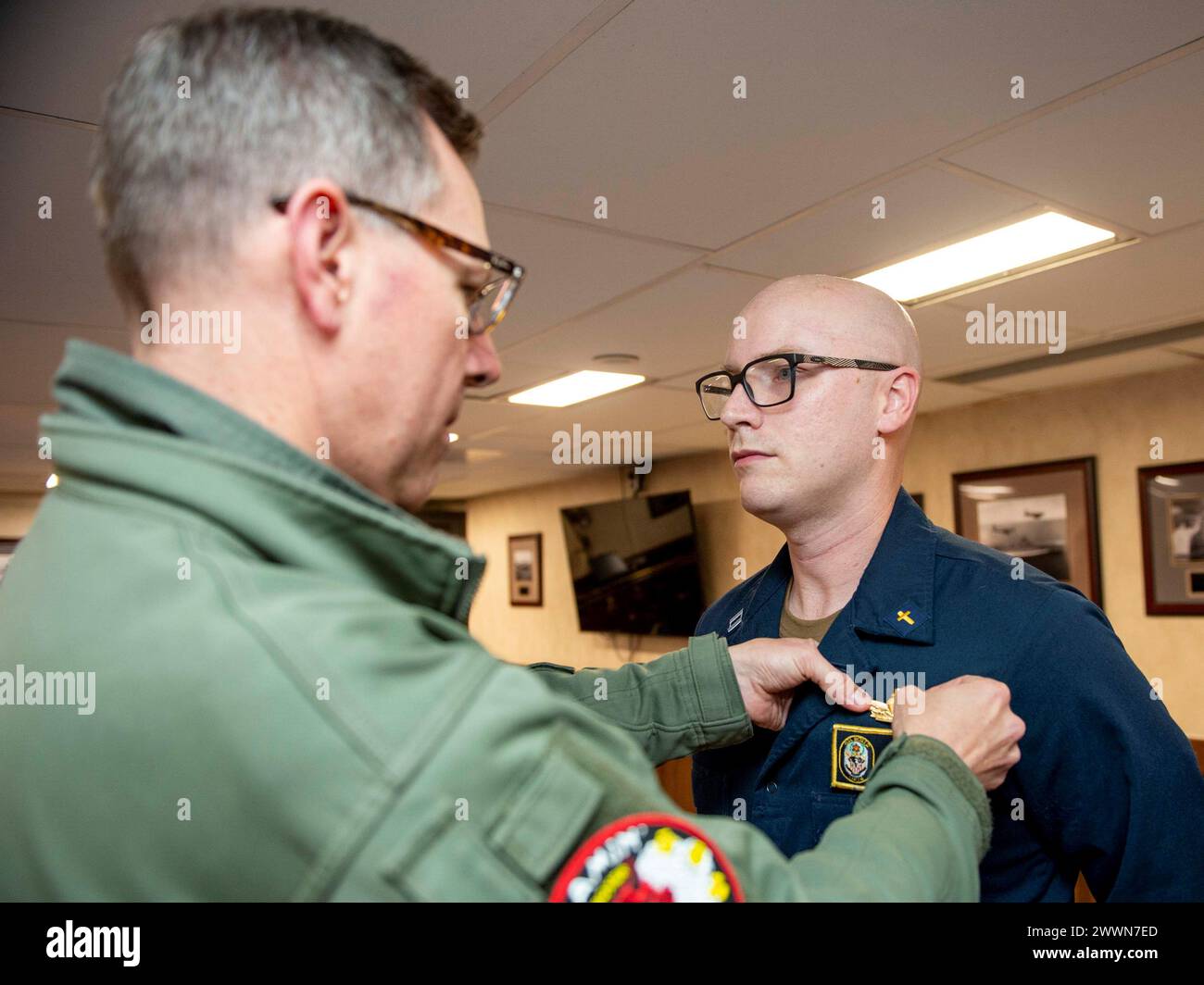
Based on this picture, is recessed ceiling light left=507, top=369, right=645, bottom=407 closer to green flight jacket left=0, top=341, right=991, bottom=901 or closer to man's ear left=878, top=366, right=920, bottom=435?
man's ear left=878, top=366, right=920, bottom=435

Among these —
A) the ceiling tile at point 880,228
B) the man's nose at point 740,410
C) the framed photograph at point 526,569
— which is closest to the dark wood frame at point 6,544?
the framed photograph at point 526,569

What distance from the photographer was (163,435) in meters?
0.62

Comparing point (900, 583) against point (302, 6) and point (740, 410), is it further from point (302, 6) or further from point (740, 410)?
point (302, 6)

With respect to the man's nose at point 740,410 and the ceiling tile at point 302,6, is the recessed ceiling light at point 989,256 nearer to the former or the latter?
the man's nose at point 740,410

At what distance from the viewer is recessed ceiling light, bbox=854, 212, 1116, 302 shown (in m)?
2.59

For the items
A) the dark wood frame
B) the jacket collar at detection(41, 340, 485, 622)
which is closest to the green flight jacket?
the jacket collar at detection(41, 340, 485, 622)

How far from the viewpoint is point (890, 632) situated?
54.2 inches

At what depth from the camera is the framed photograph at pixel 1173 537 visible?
4.17 m

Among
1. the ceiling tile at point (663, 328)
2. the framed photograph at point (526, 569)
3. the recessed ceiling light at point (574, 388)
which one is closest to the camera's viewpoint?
the ceiling tile at point (663, 328)

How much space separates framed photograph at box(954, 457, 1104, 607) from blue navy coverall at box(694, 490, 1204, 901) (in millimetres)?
3544

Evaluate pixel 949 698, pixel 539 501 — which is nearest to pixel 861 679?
pixel 949 698

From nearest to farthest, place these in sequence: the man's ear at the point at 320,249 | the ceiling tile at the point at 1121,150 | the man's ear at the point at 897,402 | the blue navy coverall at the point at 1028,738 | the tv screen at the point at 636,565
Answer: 1. the man's ear at the point at 320,249
2. the blue navy coverall at the point at 1028,738
3. the man's ear at the point at 897,402
4. the ceiling tile at the point at 1121,150
5. the tv screen at the point at 636,565
